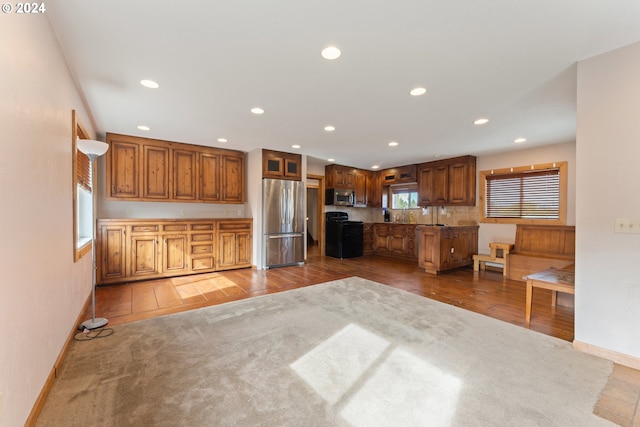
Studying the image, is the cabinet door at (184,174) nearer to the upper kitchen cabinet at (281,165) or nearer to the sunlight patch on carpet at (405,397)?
the upper kitchen cabinet at (281,165)

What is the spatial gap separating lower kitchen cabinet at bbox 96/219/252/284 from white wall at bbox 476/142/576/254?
16.4 ft

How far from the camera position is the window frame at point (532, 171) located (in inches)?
179

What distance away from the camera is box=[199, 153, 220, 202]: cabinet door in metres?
4.96

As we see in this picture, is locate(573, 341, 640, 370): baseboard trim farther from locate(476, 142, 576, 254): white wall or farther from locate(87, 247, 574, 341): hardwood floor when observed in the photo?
locate(476, 142, 576, 254): white wall

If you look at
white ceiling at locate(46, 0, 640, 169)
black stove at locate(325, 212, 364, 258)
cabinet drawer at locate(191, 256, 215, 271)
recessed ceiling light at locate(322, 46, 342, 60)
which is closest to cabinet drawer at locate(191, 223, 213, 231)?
cabinet drawer at locate(191, 256, 215, 271)

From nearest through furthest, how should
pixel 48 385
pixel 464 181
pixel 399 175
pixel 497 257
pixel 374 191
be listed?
pixel 48 385 < pixel 497 257 < pixel 464 181 < pixel 399 175 < pixel 374 191

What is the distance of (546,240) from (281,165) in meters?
5.10

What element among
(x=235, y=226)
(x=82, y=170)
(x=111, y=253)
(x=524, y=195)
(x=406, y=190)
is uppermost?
(x=406, y=190)

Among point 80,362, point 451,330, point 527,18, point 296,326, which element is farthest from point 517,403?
point 80,362

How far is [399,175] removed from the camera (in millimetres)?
6809

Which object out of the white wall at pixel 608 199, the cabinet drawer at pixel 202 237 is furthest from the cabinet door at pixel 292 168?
the white wall at pixel 608 199

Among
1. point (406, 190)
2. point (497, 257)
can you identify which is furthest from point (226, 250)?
point (497, 257)

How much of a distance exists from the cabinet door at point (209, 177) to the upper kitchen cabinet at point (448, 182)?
4.62 m

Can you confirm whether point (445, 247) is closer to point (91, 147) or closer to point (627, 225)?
point (627, 225)
